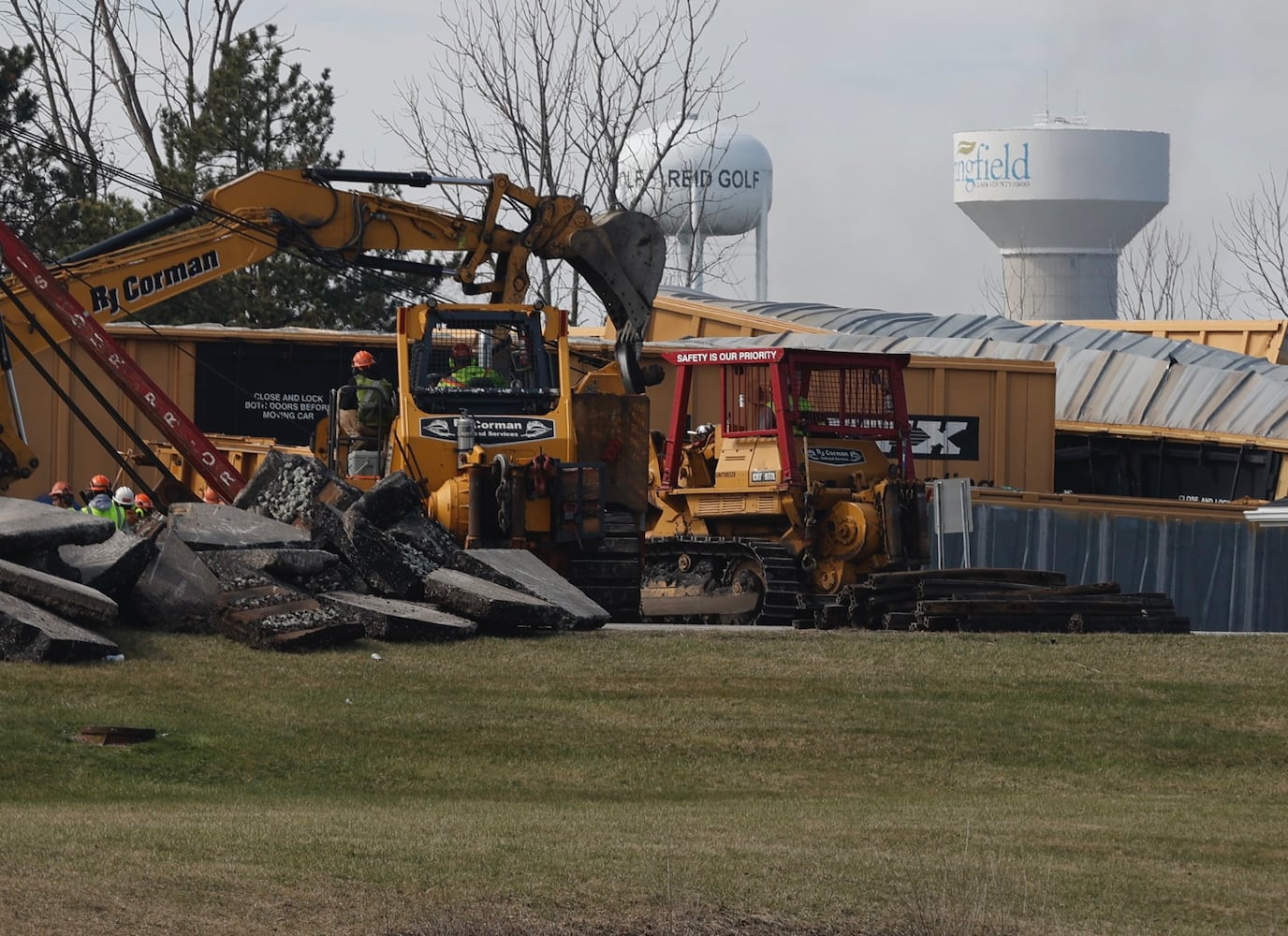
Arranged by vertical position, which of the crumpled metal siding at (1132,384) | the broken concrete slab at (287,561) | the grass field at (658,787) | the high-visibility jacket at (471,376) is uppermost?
the crumpled metal siding at (1132,384)

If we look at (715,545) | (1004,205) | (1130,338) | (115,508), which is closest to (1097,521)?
(715,545)

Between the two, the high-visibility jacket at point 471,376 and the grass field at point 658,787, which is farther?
the high-visibility jacket at point 471,376

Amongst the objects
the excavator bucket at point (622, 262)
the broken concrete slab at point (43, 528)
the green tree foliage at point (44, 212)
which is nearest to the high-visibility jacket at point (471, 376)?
the excavator bucket at point (622, 262)

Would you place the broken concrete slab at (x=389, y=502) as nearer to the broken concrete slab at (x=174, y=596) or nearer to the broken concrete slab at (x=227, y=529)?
the broken concrete slab at (x=227, y=529)

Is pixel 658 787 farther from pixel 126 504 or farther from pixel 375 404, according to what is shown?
pixel 126 504

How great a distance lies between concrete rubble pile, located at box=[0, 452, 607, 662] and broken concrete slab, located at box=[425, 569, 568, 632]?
0.03 feet

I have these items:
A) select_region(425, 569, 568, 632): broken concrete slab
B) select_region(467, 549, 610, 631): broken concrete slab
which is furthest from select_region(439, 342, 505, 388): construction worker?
select_region(425, 569, 568, 632): broken concrete slab

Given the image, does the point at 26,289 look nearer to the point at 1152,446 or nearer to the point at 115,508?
the point at 115,508

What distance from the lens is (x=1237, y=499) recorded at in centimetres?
3116

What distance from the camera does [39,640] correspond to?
14.6 m

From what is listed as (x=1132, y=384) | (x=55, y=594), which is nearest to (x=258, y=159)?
(x=1132, y=384)

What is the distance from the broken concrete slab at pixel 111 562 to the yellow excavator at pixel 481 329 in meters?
3.56

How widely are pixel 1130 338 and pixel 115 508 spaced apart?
2042 cm

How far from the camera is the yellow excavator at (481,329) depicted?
1941 cm
